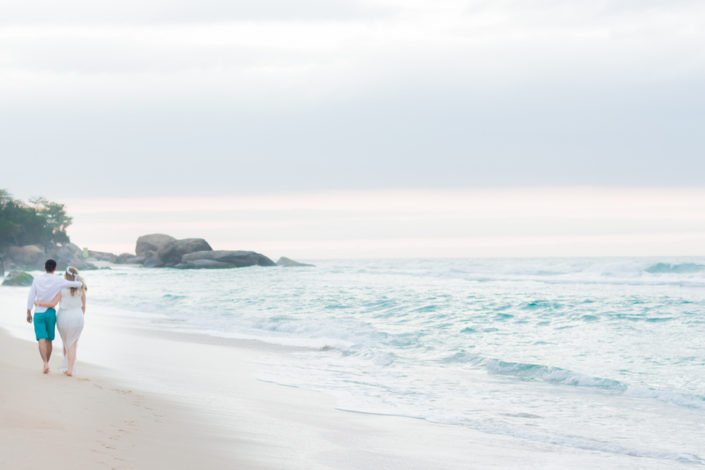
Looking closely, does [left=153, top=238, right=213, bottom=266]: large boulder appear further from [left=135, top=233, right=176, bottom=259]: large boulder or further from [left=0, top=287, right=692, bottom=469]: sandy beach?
[left=0, top=287, right=692, bottom=469]: sandy beach

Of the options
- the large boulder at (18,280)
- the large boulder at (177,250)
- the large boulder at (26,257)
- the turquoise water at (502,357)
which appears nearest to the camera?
the turquoise water at (502,357)

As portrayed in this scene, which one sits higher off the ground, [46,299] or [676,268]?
[676,268]

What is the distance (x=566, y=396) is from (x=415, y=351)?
5.34 metres

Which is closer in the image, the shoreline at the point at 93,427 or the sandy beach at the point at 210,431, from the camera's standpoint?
the shoreline at the point at 93,427

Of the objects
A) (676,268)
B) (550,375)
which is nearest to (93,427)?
(550,375)

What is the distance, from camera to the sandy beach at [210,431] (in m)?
5.74

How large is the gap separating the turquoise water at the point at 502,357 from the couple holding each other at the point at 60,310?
3201 mm

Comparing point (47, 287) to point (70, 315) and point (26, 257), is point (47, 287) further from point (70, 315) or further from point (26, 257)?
point (26, 257)

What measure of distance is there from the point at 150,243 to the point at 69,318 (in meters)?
91.7

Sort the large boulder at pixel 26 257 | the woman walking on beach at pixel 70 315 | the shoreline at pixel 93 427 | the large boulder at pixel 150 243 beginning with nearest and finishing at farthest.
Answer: the shoreline at pixel 93 427 < the woman walking on beach at pixel 70 315 < the large boulder at pixel 26 257 < the large boulder at pixel 150 243

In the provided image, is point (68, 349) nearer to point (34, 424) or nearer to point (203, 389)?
point (203, 389)

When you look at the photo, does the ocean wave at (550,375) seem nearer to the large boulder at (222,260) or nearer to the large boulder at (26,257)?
the large boulder at (222,260)

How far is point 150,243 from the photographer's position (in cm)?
9850

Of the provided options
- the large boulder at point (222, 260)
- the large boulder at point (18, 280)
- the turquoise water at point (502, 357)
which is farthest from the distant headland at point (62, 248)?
the turquoise water at point (502, 357)
